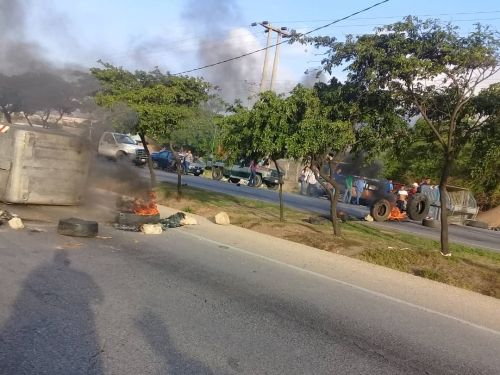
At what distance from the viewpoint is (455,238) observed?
1588 cm

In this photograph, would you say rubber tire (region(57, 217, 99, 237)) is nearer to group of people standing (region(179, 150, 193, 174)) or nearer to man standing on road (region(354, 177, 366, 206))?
man standing on road (region(354, 177, 366, 206))

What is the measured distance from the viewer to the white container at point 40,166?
980 centimetres

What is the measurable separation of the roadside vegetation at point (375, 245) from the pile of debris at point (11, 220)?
16.4 ft

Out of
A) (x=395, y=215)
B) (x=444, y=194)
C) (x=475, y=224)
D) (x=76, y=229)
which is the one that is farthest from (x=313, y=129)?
(x=475, y=224)

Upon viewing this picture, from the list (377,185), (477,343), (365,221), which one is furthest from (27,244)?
(377,185)

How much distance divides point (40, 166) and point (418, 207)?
12863 mm

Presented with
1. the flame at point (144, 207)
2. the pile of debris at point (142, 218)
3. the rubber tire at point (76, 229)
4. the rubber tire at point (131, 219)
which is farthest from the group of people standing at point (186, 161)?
the rubber tire at point (76, 229)

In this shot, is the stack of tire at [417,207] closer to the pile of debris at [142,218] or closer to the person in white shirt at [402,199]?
the person in white shirt at [402,199]

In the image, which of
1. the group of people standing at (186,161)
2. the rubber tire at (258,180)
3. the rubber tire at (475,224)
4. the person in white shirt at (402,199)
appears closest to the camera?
the person in white shirt at (402,199)

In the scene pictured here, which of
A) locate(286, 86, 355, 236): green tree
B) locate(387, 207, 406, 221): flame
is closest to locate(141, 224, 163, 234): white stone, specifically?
locate(286, 86, 355, 236): green tree

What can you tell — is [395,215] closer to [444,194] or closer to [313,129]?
[444,194]

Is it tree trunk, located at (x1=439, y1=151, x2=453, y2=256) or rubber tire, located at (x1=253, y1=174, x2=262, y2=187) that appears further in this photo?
rubber tire, located at (x1=253, y1=174, x2=262, y2=187)

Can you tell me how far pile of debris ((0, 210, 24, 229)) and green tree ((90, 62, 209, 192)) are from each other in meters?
5.50

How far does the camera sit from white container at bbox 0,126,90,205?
9.80 m
